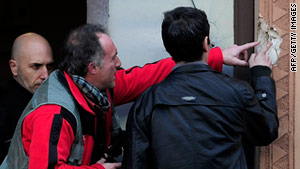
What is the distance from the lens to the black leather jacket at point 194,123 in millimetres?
1705

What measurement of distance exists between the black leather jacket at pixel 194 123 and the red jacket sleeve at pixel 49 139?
0.87 ft

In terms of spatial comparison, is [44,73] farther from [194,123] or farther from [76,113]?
[194,123]

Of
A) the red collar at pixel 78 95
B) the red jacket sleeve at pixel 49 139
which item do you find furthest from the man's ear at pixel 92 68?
the red jacket sleeve at pixel 49 139

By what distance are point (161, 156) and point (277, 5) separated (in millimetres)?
1153

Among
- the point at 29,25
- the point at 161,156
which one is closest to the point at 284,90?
the point at 161,156

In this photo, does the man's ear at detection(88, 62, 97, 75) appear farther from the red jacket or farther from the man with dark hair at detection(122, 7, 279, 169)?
the man with dark hair at detection(122, 7, 279, 169)

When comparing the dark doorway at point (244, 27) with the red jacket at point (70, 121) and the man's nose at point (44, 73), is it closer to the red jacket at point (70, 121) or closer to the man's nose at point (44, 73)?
the red jacket at point (70, 121)

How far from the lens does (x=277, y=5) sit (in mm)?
2354

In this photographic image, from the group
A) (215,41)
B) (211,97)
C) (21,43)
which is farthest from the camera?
(21,43)

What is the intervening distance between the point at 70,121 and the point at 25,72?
0.86 meters

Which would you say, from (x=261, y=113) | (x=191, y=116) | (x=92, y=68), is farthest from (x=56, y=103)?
(x=261, y=113)

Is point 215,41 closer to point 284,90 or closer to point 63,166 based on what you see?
point 284,90

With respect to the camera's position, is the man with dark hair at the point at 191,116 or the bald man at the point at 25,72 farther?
the bald man at the point at 25,72

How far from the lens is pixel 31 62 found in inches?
103
